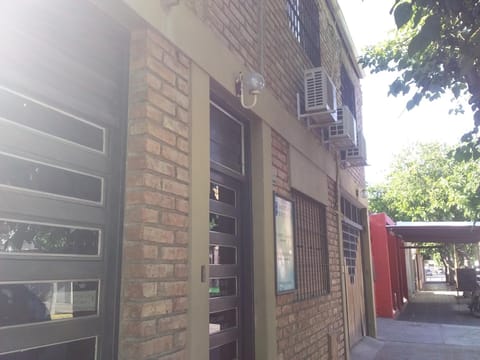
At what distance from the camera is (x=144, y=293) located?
8.22 ft

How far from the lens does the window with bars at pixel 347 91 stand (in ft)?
29.9

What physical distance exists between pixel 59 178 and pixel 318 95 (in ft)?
13.2

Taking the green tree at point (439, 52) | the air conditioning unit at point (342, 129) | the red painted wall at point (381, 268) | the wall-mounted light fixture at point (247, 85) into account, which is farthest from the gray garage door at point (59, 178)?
the red painted wall at point (381, 268)

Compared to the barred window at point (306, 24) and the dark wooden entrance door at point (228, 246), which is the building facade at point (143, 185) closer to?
the dark wooden entrance door at point (228, 246)

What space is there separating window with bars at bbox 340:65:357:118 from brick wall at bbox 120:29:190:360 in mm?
6394

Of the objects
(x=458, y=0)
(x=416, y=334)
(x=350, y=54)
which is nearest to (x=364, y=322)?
(x=416, y=334)

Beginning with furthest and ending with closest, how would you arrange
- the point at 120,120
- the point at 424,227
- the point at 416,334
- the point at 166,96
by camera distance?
the point at 424,227 → the point at 416,334 → the point at 166,96 → the point at 120,120

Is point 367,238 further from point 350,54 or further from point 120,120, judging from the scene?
point 120,120

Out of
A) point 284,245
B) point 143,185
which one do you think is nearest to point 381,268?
point 284,245

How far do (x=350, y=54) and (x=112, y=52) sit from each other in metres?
7.70

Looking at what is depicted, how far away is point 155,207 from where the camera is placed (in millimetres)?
2680

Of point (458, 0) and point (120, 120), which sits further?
point (458, 0)

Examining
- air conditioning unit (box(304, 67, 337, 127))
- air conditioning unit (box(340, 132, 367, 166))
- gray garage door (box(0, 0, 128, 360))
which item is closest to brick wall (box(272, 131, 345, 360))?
air conditioning unit (box(304, 67, 337, 127))

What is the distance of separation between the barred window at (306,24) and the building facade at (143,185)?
3.47 feet
